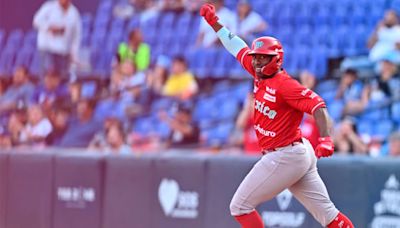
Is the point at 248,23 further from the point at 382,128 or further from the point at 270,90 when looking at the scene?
the point at 270,90

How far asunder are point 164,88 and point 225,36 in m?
4.99

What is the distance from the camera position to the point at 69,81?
46.5ft

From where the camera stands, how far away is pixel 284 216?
27.9 ft

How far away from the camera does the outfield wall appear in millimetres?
8188

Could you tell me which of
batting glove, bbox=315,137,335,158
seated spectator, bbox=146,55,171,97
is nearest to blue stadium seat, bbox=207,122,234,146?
seated spectator, bbox=146,55,171,97

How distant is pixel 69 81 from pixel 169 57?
205 centimetres

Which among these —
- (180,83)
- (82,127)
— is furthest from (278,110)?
(82,127)

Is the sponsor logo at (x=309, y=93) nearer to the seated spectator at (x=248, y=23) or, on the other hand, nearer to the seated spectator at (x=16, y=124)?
the seated spectator at (x=248, y=23)

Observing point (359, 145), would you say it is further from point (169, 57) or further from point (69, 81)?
point (69, 81)

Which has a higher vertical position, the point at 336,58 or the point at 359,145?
the point at 336,58

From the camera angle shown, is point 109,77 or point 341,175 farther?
point 109,77

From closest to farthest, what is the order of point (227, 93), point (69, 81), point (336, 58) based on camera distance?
point (336, 58) → point (227, 93) → point (69, 81)

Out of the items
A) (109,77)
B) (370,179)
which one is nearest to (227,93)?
(109,77)

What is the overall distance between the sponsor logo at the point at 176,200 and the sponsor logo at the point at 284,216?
80 cm
